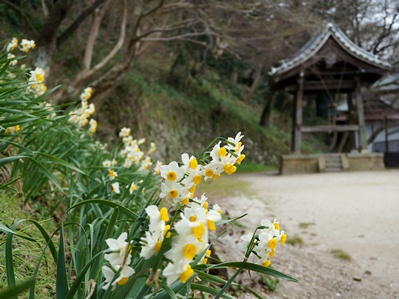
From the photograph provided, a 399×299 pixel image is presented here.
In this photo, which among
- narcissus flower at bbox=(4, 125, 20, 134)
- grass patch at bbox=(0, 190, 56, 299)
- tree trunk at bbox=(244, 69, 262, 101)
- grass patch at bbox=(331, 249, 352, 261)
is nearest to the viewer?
grass patch at bbox=(0, 190, 56, 299)

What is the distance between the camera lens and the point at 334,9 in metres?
9.87

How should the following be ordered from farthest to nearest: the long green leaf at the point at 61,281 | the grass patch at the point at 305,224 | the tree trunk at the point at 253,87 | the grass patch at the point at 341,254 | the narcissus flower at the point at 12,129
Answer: the tree trunk at the point at 253,87, the grass patch at the point at 305,224, the grass patch at the point at 341,254, the narcissus flower at the point at 12,129, the long green leaf at the point at 61,281

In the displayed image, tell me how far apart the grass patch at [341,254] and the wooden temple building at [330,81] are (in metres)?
7.50

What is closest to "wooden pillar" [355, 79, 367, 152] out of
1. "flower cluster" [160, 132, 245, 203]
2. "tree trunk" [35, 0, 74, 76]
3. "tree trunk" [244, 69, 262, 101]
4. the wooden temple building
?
the wooden temple building

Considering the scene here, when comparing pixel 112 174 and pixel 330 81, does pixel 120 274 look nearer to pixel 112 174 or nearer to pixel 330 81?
pixel 112 174

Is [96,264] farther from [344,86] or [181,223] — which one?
[344,86]

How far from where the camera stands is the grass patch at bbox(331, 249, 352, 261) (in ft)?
9.78

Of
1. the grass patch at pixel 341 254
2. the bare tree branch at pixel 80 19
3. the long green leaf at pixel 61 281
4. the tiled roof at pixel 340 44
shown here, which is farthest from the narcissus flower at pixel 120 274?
the tiled roof at pixel 340 44

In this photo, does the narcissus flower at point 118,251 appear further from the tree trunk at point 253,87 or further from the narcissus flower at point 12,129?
the tree trunk at point 253,87

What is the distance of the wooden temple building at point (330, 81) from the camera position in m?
10.5

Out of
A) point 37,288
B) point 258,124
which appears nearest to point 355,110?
point 258,124

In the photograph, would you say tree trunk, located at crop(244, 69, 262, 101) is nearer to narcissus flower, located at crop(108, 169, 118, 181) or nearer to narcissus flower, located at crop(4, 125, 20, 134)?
narcissus flower, located at crop(108, 169, 118, 181)

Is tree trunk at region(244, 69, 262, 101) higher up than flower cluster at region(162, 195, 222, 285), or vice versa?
tree trunk at region(244, 69, 262, 101)

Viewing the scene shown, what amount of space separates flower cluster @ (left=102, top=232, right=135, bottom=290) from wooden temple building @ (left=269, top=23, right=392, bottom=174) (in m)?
10.2
